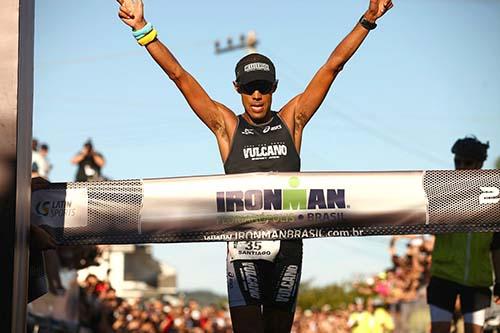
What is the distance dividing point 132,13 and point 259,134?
3.96 ft

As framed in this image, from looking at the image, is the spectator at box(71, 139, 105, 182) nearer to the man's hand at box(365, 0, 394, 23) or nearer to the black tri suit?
the black tri suit

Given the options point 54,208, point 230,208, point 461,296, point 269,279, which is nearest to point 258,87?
point 230,208

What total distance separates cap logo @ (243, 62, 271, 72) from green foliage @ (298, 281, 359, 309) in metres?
97.7

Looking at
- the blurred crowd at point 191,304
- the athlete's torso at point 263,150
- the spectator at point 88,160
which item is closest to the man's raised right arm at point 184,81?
the athlete's torso at point 263,150

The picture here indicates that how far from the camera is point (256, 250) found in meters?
7.62

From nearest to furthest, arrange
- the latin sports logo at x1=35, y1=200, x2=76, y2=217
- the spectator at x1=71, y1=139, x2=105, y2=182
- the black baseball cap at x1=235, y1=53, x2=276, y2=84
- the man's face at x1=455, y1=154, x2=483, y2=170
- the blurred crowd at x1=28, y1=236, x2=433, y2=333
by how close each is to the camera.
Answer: the latin sports logo at x1=35, y1=200, x2=76, y2=217, the black baseball cap at x1=235, y1=53, x2=276, y2=84, the man's face at x1=455, y1=154, x2=483, y2=170, the spectator at x1=71, y1=139, x2=105, y2=182, the blurred crowd at x1=28, y1=236, x2=433, y2=333

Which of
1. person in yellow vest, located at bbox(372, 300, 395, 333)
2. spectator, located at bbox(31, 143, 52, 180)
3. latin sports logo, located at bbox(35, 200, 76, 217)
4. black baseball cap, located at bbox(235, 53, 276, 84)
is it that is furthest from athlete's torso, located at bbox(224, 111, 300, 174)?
person in yellow vest, located at bbox(372, 300, 395, 333)

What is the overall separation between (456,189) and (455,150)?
2.32 m

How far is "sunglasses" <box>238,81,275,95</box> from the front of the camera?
7762 millimetres

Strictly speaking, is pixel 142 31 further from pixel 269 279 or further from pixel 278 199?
pixel 269 279

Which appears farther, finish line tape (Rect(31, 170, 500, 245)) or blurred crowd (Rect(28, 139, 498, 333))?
blurred crowd (Rect(28, 139, 498, 333))

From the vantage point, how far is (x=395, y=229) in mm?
7488

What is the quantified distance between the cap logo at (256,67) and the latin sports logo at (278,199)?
0.88m

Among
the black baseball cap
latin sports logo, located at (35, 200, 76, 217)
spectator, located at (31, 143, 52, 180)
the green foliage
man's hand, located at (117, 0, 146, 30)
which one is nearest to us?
latin sports logo, located at (35, 200, 76, 217)
